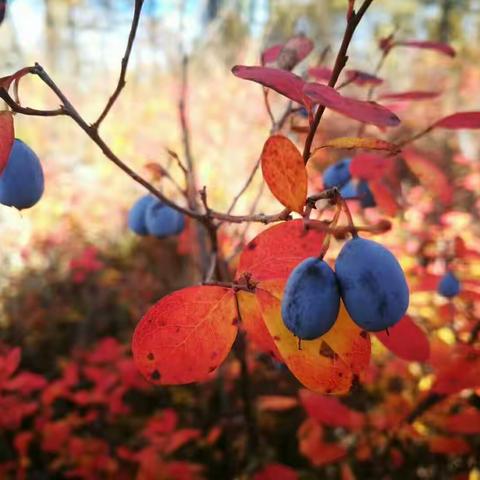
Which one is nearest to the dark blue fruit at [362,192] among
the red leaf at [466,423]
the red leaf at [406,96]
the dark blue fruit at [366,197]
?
the dark blue fruit at [366,197]

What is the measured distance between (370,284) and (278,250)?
0.12 metres

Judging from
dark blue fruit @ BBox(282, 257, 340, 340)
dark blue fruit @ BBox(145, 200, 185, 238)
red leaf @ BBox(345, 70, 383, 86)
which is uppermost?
red leaf @ BBox(345, 70, 383, 86)

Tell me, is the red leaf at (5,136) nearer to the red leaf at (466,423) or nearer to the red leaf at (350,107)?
the red leaf at (350,107)

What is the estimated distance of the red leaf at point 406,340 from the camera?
2.07 feet

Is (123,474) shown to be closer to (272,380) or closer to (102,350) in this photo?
(102,350)

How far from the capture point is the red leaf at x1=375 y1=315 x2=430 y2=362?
632 mm

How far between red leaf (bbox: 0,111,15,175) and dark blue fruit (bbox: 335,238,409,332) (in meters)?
0.28

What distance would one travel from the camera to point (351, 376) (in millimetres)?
443

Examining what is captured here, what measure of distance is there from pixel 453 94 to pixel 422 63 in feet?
5.19

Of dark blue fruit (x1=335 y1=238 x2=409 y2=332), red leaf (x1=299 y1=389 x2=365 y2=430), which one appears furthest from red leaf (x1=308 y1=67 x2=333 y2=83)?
red leaf (x1=299 y1=389 x2=365 y2=430)

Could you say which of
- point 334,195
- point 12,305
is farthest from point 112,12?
point 334,195

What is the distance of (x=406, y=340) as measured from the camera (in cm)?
64

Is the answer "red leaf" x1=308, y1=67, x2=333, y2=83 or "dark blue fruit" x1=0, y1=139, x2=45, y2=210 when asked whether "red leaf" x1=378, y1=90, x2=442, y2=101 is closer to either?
"red leaf" x1=308, y1=67, x2=333, y2=83

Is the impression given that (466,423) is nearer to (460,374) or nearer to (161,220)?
(460,374)
